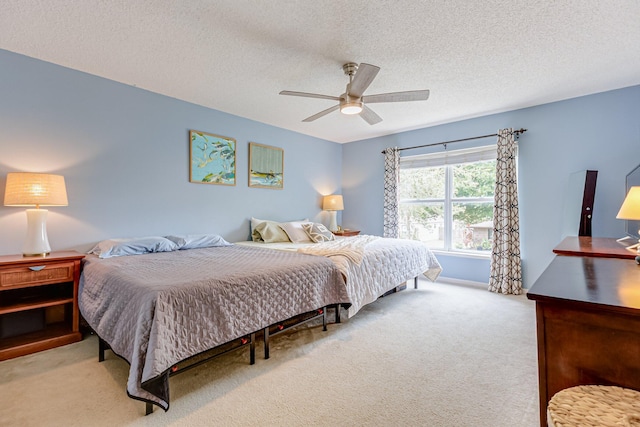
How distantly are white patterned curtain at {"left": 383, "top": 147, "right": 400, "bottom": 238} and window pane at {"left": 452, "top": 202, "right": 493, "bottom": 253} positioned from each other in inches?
36.6

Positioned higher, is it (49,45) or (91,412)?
(49,45)

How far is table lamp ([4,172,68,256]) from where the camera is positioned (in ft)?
7.58

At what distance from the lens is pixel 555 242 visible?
12.1 feet

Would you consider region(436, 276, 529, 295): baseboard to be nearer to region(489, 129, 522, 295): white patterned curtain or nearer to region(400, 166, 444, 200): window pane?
region(489, 129, 522, 295): white patterned curtain

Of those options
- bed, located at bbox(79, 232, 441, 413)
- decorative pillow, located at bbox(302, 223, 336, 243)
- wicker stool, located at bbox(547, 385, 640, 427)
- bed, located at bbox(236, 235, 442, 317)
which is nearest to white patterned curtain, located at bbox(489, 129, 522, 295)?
bed, located at bbox(236, 235, 442, 317)

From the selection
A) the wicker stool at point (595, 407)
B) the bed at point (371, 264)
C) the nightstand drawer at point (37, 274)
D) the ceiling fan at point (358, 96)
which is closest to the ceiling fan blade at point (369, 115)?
the ceiling fan at point (358, 96)

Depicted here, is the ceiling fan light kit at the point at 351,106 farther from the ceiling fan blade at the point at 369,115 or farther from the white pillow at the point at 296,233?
the white pillow at the point at 296,233

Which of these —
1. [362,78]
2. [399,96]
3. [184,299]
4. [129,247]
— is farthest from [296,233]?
[184,299]

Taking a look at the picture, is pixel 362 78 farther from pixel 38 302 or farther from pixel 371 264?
pixel 38 302

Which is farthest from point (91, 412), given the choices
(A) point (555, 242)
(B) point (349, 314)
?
(A) point (555, 242)

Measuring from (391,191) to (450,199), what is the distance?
947 mm

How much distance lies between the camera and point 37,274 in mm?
2293

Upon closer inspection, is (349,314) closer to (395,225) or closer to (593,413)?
(593,413)

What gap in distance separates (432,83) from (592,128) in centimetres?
207
